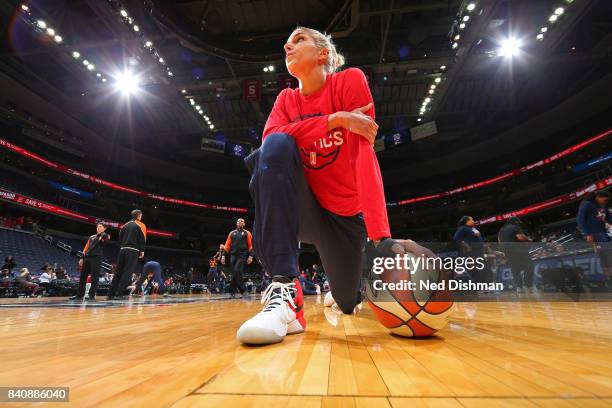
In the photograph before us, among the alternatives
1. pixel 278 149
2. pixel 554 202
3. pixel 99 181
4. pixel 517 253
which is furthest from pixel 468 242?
pixel 99 181

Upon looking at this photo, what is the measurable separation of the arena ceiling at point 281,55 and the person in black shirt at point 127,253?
5783 millimetres

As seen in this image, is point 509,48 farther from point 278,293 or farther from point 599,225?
point 278,293

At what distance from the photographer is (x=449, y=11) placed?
10.2 metres

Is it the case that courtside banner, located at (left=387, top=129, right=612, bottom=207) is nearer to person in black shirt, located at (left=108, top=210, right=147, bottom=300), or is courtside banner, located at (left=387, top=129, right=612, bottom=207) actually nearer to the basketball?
the basketball

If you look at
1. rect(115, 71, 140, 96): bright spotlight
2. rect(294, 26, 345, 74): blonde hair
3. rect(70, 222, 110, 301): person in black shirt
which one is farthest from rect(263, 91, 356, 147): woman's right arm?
rect(115, 71, 140, 96): bright spotlight

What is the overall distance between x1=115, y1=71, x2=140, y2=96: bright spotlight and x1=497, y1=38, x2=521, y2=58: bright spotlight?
517 inches

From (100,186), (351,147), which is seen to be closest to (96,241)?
(351,147)

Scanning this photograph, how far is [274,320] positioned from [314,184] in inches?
28.5

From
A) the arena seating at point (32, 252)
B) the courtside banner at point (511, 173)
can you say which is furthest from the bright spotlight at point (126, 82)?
the courtside banner at point (511, 173)

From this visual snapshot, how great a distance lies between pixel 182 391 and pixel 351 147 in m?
1.14

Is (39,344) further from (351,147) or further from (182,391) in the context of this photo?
(351,147)

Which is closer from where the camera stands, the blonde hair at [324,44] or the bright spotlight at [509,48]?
the blonde hair at [324,44]

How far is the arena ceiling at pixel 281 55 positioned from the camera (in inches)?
352

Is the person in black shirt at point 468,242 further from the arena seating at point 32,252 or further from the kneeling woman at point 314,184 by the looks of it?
the arena seating at point 32,252
